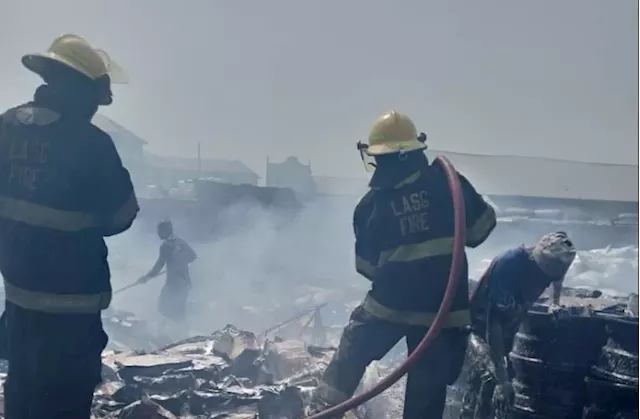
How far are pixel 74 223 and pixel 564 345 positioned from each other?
2.99 meters

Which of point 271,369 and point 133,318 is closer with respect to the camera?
point 271,369

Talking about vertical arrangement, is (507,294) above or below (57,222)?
below

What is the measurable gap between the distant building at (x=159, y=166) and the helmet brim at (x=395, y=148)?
21.5 meters

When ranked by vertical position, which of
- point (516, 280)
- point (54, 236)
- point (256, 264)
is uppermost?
point (54, 236)

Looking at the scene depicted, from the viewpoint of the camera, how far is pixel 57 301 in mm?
3162

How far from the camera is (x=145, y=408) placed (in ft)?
15.7

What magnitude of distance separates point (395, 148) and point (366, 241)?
22.9 inches

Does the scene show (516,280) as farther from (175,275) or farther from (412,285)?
(175,275)

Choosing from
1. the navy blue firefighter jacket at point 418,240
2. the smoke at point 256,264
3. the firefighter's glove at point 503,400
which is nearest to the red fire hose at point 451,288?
the navy blue firefighter jacket at point 418,240

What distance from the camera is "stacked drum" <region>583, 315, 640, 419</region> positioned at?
3.89 meters

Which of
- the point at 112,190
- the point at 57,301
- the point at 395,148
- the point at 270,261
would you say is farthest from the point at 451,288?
the point at 270,261

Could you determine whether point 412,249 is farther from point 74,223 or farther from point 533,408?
point 74,223

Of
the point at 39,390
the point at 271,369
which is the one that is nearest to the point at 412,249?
the point at 39,390

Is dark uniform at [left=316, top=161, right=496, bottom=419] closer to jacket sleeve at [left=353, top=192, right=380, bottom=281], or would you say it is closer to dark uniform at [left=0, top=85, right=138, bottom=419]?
jacket sleeve at [left=353, top=192, right=380, bottom=281]
